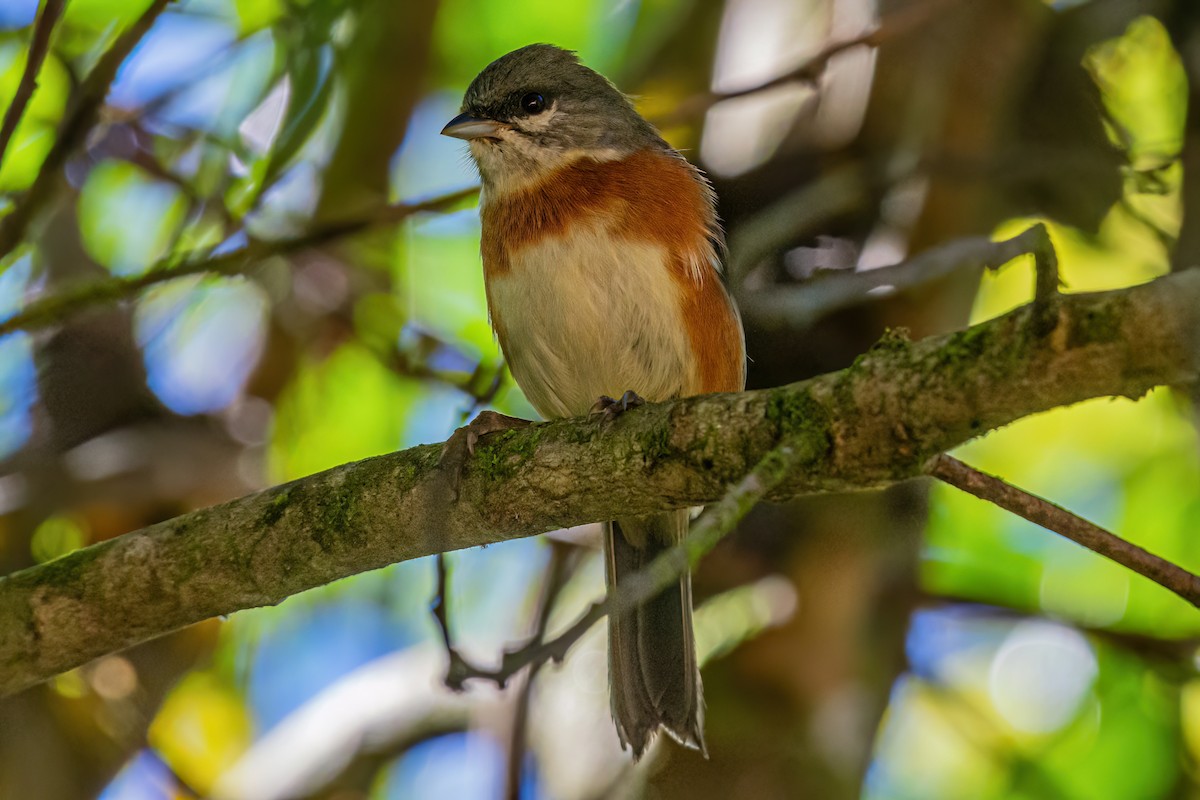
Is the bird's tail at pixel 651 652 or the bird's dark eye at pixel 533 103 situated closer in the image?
the bird's tail at pixel 651 652

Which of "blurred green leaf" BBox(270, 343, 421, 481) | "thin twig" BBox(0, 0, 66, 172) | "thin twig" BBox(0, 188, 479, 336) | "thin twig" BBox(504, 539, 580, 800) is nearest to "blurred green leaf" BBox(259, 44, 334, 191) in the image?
"thin twig" BBox(0, 188, 479, 336)

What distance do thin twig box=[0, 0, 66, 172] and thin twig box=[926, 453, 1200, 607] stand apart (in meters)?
2.75

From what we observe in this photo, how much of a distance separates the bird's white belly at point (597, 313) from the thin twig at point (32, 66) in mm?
1740

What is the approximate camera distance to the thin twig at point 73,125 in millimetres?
3873

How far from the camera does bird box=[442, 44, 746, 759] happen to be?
4.45m

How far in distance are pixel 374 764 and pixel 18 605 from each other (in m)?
1.88

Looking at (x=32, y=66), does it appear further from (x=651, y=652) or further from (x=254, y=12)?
(x=651, y=652)

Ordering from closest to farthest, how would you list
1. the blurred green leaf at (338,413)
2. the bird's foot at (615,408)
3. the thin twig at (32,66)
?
the bird's foot at (615,408) < the thin twig at (32,66) < the blurred green leaf at (338,413)

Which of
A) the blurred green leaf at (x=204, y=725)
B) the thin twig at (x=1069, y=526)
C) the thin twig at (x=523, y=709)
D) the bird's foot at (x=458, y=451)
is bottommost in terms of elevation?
the blurred green leaf at (x=204, y=725)

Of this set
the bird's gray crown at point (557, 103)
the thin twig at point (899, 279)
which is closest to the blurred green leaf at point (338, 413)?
the bird's gray crown at point (557, 103)

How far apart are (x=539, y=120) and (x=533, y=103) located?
0.11m

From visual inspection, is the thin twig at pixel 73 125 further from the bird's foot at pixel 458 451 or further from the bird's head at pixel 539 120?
the bird's foot at pixel 458 451

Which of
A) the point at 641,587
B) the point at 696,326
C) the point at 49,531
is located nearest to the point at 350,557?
the point at 641,587

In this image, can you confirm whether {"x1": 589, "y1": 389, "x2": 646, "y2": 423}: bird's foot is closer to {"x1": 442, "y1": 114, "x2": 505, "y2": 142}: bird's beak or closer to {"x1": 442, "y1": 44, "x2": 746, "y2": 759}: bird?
{"x1": 442, "y1": 44, "x2": 746, "y2": 759}: bird
